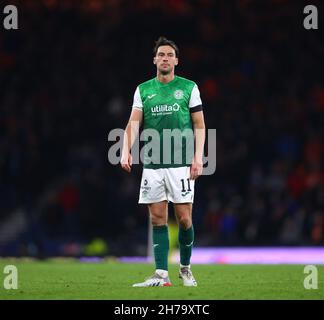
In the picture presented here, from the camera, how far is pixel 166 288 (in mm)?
9320

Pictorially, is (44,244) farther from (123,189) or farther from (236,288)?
(236,288)

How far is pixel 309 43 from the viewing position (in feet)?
76.6

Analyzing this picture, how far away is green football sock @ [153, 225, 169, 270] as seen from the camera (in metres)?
9.70

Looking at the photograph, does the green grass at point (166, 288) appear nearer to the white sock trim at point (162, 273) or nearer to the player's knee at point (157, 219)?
the white sock trim at point (162, 273)

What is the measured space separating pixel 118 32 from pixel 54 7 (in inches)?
69.6

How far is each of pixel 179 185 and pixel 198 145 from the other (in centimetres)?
45

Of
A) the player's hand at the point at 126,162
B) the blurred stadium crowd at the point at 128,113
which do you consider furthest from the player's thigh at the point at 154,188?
the blurred stadium crowd at the point at 128,113

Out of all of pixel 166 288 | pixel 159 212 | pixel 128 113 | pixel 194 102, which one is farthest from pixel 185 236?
pixel 128 113

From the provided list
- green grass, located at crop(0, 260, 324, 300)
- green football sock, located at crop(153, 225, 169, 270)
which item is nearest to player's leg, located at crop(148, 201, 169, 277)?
green football sock, located at crop(153, 225, 169, 270)

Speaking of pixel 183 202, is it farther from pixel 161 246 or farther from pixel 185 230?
pixel 161 246
